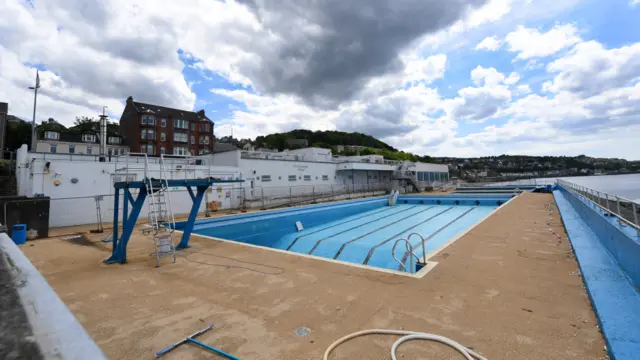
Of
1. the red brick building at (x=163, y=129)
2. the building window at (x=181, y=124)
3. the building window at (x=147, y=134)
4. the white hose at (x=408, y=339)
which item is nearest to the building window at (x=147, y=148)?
the red brick building at (x=163, y=129)

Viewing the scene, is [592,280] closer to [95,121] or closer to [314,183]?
[314,183]

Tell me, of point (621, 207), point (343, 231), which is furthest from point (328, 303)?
point (343, 231)

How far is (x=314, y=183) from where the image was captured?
2694cm

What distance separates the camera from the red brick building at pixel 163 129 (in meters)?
45.2

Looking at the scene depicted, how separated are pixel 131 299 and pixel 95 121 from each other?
2626 inches

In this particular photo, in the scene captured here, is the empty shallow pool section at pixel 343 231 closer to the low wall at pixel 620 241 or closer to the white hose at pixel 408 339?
the low wall at pixel 620 241

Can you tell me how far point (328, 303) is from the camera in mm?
4082

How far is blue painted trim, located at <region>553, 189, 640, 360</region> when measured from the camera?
2.76 m

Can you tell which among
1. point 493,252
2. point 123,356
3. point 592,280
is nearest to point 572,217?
point 493,252

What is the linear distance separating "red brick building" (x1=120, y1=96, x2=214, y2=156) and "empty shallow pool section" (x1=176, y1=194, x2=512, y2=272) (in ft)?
112

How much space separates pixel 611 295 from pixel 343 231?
1146cm

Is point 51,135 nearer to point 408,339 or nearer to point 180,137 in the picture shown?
point 180,137

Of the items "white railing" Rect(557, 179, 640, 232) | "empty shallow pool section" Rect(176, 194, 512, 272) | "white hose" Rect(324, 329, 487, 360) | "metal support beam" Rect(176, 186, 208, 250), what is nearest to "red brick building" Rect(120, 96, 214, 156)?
"empty shallow pool section" Rect(176, 194, 512, 272)

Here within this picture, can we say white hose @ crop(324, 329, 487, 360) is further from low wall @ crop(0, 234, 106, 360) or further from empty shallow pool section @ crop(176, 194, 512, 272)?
empty shallow pool section @ crop(176, 194, 512, 272)
